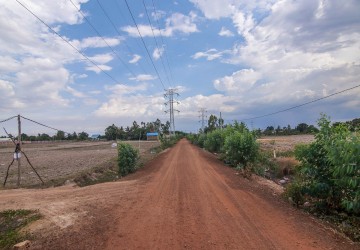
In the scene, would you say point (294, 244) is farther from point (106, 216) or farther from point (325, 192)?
point (106, 216)

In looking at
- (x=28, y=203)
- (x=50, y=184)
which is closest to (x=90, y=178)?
(x=50, y=184)

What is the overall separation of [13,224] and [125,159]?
12424mm

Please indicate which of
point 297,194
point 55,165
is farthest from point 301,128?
point 297,194

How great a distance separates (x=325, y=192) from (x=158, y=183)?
685 centimetres

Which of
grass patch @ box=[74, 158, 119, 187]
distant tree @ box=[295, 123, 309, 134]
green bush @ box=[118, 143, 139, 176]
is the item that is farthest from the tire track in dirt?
distant tree @ box=[295, 123, 309, 134]

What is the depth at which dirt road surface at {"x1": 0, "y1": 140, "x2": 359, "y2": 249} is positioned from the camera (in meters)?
6.52

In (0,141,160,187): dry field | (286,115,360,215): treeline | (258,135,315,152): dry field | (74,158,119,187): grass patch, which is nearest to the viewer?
(286,115,360,215): treeline

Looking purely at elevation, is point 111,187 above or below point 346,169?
below

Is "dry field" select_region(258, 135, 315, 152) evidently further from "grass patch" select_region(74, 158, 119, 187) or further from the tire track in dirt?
"grass patch" select_region(74, 158, 119, 187)

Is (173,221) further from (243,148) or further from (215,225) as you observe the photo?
(243,148)

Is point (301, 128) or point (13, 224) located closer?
point (13, 224)

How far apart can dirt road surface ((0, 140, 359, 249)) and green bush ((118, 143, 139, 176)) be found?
832 centimetres

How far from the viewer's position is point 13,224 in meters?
8.30

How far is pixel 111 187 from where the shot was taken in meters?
13.6
